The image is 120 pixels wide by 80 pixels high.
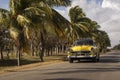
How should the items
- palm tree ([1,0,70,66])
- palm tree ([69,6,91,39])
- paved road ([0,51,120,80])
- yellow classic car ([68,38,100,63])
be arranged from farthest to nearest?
palm tree ([69,6,91,39]), yellow classic car ([68,38,100,63]), palm tree ([1,0,70,66]), paved road ([0,51,120,80])

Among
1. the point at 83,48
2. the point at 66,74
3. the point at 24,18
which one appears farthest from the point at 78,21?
the point at 66,74

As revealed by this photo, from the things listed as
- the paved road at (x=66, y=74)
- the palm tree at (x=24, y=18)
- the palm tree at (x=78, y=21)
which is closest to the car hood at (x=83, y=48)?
the palm tree at (x=24, y=18)

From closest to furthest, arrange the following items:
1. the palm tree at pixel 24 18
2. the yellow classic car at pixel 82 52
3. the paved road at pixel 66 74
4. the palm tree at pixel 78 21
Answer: the paved road at pixel 66 74 → the palm tree at pixel 24 18 → the yellow classic car at pixel 82 52 → the palm tree at pixel 78 21

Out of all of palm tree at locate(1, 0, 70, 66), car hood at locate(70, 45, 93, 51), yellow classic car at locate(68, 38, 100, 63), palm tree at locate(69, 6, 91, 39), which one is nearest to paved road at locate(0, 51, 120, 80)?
palm tree at locate(1, 0, 70, 66)

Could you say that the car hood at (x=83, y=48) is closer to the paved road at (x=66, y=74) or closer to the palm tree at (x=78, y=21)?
the paved road at (x=66, y=74)

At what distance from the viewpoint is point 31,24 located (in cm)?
3131

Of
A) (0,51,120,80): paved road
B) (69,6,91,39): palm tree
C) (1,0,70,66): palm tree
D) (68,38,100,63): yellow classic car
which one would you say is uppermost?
(69,6,91,39): palm tree

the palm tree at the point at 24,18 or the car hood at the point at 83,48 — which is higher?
the palm tree at the point at 24,18

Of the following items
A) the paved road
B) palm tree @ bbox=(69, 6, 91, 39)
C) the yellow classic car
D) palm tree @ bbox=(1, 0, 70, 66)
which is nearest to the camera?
the paved road

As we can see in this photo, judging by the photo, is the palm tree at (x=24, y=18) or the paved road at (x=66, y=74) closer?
the paved road at (x=66, y=74)

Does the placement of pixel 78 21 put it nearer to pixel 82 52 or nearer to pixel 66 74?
pixel 82 52

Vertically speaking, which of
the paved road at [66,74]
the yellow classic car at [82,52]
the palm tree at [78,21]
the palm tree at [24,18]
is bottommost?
the paved road at [66,74]

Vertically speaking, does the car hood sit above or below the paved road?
above

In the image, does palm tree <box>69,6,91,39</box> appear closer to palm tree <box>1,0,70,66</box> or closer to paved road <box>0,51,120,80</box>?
palm tree <box>1,0,70,66</box>
